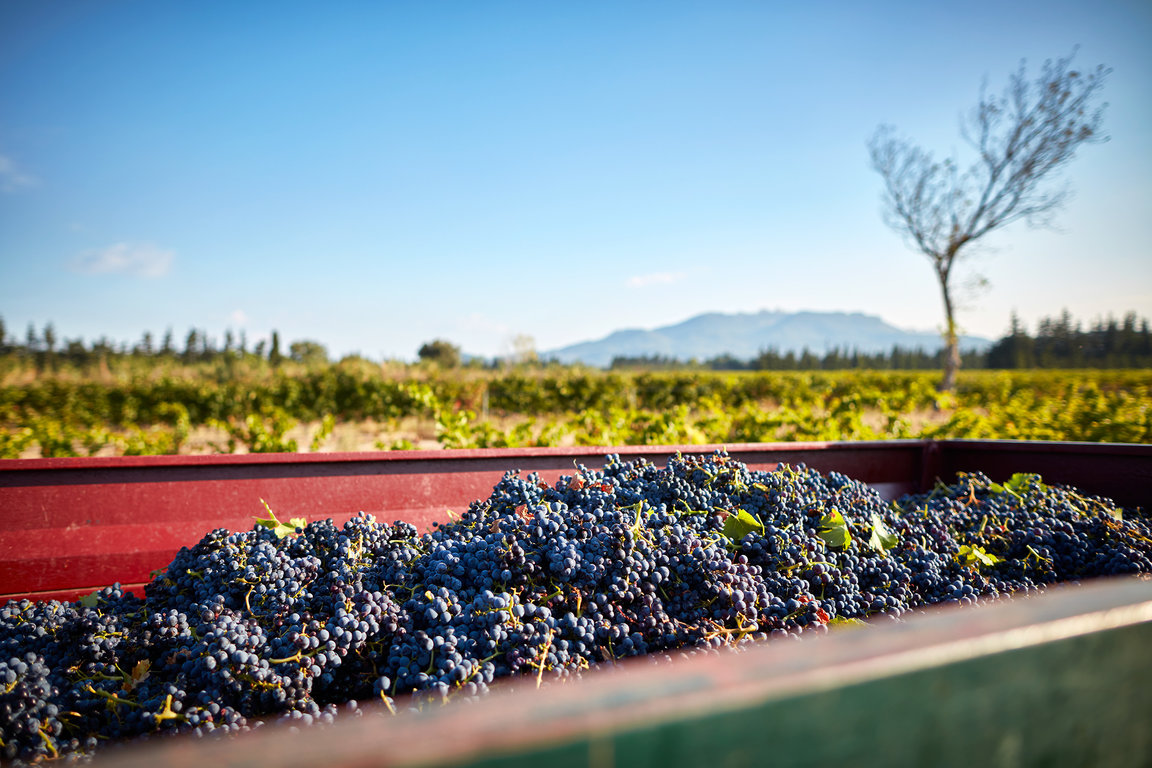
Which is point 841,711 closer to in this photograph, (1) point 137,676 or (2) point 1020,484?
(1) point 137,676

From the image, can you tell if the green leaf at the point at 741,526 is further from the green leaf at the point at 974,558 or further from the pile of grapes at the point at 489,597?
the green leaf at the point at 974,558

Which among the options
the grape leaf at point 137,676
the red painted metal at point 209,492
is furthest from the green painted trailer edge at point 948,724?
the red painted metal at point 209,492

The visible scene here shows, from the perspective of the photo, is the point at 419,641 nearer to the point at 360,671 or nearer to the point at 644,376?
the point at 360,671

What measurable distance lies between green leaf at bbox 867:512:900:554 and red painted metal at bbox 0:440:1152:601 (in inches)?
28.8

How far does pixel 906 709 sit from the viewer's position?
443mm

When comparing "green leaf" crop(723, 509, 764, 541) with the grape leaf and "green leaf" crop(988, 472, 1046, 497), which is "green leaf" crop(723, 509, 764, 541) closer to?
"green leaf" crop(988, 472, 1046, 497)

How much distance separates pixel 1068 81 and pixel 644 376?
14178mm

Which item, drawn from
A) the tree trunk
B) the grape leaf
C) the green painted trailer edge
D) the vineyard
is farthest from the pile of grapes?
the tree trunk

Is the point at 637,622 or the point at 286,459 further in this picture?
the point at 286,459

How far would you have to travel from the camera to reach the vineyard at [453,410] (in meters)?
5.24

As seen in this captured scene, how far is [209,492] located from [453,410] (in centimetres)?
1069

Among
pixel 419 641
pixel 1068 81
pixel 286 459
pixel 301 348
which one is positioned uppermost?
pixel 1068 81

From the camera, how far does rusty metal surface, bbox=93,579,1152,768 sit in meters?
0.34

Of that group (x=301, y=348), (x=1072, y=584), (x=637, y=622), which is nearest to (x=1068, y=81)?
(x=1072, y=584)
